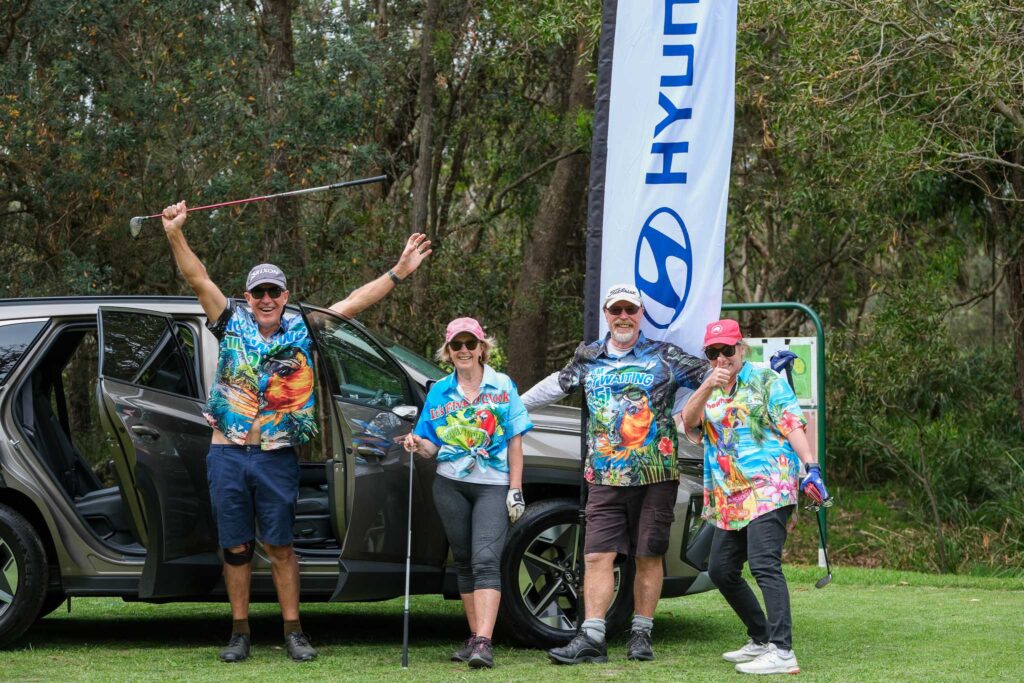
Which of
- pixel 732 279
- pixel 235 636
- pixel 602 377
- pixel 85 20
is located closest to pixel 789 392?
pixel 602 377

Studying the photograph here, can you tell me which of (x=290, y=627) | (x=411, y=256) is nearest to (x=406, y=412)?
(x=411, y=256)

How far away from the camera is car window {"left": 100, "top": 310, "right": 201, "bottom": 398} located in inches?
264

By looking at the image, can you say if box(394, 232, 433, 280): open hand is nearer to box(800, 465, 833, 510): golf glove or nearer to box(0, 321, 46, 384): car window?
box(0, 321, 46, 384): car window

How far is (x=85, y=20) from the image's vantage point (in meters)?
12.4

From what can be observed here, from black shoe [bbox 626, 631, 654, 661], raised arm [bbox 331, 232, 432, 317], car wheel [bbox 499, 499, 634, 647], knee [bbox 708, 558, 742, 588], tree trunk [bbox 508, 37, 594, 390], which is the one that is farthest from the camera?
tree trunk [bbox 508, 37, 594, 390]

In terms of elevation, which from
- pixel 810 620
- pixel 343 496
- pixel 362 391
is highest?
pixel 362 391

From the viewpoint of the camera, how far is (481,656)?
248 inches

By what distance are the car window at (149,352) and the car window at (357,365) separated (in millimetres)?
780

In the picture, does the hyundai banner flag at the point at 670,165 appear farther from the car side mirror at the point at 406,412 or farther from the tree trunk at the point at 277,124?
the tree trunk at the point at 277,124

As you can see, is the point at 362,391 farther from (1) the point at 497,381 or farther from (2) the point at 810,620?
(2) the point at 810,620

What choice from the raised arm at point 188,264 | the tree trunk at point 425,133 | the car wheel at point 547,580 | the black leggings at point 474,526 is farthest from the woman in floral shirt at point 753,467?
the tree trunk at point 425,133

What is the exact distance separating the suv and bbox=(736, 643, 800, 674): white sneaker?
0.83m

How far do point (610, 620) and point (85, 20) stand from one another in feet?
27.5

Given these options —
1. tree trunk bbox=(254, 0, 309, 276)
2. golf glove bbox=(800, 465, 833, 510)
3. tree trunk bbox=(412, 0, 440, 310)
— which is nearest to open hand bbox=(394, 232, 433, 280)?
golf glove bbox=(800, 465, 833, 510)
